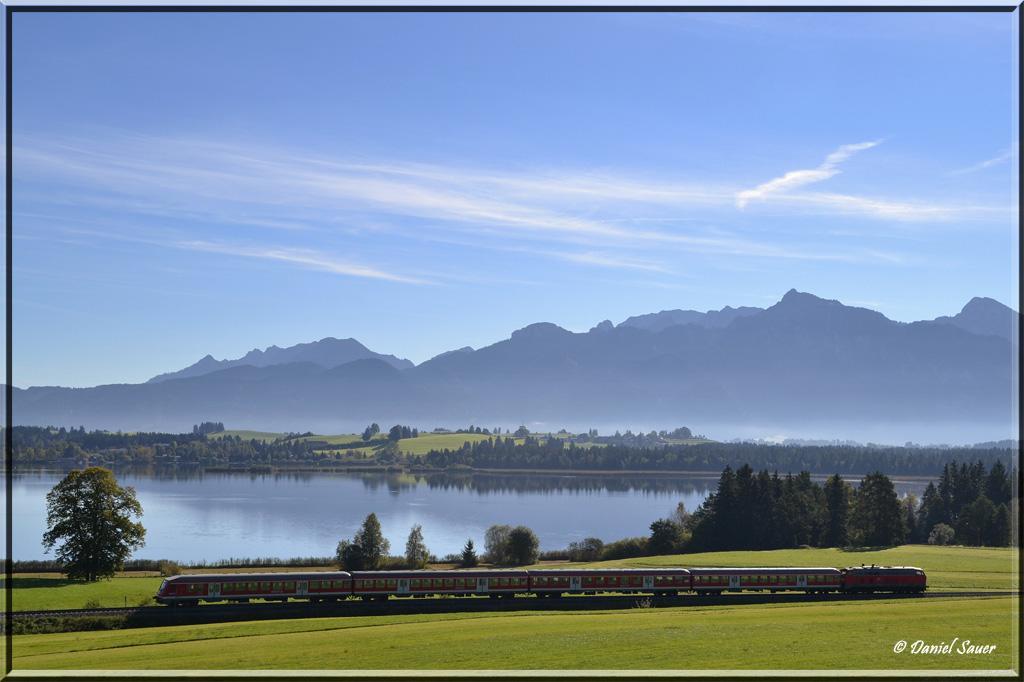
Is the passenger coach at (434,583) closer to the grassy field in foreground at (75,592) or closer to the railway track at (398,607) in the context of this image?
the railway track at (398,607)

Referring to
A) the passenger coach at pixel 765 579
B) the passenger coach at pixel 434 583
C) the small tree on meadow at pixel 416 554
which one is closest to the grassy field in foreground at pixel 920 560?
the passenger coach at pixel 765 579

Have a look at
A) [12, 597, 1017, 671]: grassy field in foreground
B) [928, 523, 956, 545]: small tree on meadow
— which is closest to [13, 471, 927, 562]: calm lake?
[928, 523, 956, 545]: small tree on meadow

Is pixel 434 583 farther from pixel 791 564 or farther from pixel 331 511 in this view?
pixel 331 511

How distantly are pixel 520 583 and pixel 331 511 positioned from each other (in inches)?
3262

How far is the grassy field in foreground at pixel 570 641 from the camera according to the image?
2511 cm

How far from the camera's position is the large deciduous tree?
52.8m

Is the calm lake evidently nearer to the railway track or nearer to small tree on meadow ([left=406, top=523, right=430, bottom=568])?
small tree on meadow ([left=406, top=523, right=430, bottom=568])

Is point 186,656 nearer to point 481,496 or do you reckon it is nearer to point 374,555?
point 374,555

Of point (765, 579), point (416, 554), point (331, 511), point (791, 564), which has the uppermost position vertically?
point (765, 579)

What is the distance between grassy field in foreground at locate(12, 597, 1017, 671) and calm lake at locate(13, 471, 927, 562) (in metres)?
44.1

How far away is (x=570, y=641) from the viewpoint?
95.0 feet

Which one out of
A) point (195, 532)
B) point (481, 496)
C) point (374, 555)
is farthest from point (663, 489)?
point (374, 555)

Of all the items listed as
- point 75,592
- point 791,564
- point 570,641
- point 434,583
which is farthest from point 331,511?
point 570,641

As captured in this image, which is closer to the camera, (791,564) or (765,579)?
(765,579)
